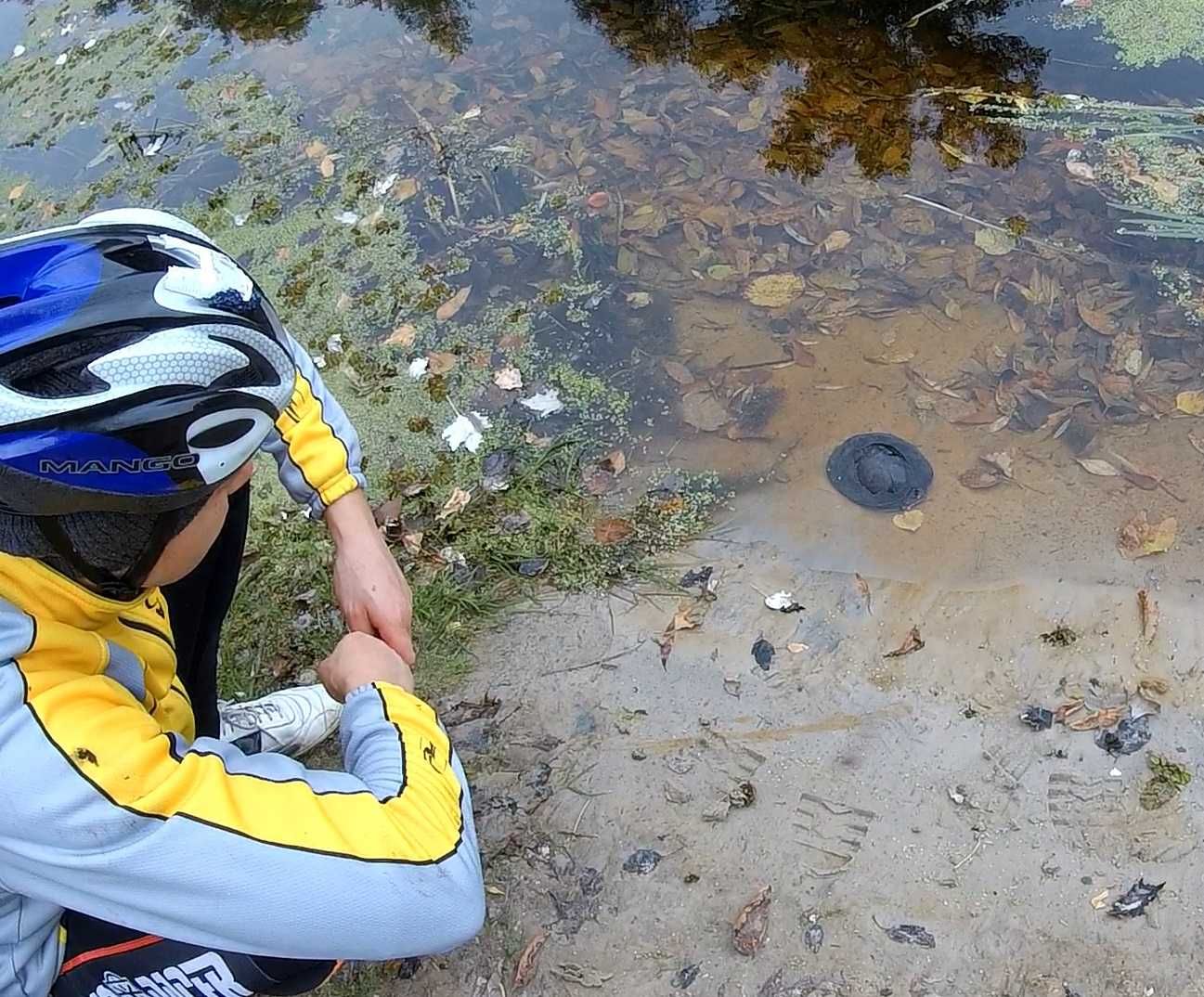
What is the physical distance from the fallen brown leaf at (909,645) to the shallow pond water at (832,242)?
0.66 ft

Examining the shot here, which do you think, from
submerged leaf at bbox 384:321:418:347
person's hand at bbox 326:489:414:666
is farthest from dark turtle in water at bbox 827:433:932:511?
submerged leaf at bbox 384:321:418:347

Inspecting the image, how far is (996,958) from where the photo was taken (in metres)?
1.95

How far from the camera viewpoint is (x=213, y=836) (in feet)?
4.16

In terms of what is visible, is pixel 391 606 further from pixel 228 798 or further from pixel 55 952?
pixel 55 952

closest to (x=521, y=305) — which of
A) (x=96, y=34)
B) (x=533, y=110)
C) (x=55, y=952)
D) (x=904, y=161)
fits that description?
(x=533, y=110)

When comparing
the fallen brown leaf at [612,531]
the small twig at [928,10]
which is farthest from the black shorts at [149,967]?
the small twig at [928,10]

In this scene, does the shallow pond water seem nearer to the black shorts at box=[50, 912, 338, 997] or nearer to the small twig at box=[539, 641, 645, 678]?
the small twig at box=[539, 641, 645, 678]

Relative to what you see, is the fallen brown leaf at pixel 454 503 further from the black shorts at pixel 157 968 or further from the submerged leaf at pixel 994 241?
the submerged leaf at pixel 994 241

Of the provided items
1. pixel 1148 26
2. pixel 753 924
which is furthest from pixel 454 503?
pixel 1148 26

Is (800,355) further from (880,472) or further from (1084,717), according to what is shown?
(1084,717)

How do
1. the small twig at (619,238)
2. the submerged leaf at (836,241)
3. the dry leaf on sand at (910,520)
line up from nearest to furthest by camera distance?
Result: the dry leaf on sand at (910,520) → the submerged leaf at (836,241) → the small twig at (619,238)

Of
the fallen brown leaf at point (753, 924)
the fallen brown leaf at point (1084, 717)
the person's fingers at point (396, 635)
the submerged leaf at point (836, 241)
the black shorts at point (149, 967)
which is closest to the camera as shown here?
the black shorts at point (149, 967)

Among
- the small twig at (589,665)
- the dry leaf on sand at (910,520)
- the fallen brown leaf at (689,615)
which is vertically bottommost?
the dry leaf on sand at (910,520)

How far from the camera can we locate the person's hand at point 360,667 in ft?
5.46
